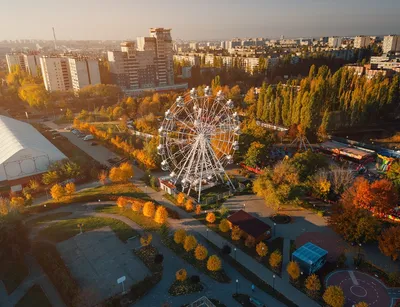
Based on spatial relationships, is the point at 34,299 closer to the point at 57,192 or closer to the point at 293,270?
the point at 57,192

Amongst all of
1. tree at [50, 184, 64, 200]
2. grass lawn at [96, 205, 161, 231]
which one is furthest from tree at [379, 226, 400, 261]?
tree at [50, 184, 64, 200]

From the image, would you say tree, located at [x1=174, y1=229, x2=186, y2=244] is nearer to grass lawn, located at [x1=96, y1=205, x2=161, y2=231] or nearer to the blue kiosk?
grass lawn, located at [x1=96, y1=205, x2=161, y2=231]

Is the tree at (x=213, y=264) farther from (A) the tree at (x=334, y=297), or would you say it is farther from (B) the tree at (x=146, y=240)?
(A) the tree at (x=334, y=297)

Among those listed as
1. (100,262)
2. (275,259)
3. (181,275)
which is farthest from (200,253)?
(100,262)

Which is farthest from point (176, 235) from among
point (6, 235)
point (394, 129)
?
point (394, 129)

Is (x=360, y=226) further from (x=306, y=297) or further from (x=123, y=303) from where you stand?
(x=123, y=303)
